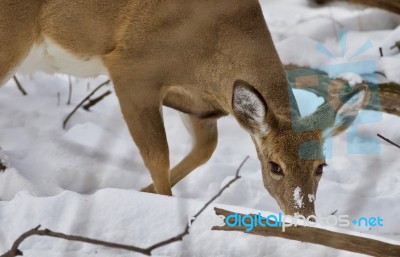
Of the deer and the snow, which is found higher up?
the deer

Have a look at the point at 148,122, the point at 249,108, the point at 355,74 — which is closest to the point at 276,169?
the point at 249,108

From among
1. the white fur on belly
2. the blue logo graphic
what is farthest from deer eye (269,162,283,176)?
the white fur on belly

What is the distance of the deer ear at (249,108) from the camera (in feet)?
13.4

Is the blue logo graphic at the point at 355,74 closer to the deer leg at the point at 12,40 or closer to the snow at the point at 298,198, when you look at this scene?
the snow at the point at 298,198

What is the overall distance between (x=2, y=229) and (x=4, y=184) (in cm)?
139

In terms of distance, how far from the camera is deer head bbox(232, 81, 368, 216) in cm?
421

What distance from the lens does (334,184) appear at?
17.0ft

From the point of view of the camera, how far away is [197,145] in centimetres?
561

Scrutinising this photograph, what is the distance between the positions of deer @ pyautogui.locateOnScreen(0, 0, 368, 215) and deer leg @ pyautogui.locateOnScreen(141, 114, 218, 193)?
→ 388 mm

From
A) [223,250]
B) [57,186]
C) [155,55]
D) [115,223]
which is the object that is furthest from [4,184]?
[223,250]

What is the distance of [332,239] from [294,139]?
48.7 inches

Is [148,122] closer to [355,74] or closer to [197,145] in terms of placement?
[197,145]

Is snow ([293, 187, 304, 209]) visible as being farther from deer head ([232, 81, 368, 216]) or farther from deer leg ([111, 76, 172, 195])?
deer leg ([111, 76, 172, 195])

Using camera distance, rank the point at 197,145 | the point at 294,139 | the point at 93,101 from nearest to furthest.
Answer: the point at 294,139 < the point at 197,145 < the point at 93,101
